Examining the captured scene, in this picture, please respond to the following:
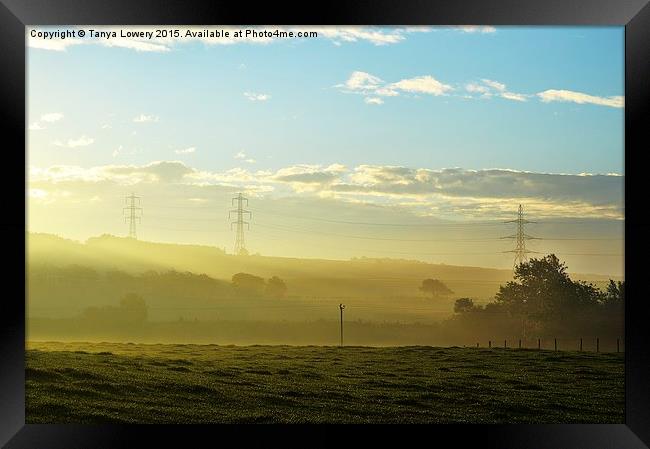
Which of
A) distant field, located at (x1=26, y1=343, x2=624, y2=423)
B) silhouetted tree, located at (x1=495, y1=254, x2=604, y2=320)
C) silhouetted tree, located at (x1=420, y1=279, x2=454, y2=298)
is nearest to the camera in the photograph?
distant field, located at (x1=26, y1=343, x2=624, y2=423)

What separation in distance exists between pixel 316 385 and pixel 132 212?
5254 mm

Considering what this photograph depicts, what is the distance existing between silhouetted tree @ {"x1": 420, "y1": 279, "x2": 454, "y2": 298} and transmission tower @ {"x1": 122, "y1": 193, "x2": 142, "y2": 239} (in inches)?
255

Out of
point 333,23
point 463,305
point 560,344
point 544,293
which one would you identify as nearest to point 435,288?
point 463,305

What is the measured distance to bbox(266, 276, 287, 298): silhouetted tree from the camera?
50.8ft

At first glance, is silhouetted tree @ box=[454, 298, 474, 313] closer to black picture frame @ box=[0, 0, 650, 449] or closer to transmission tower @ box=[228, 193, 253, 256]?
transmission tower @ box=[228, 193, 253, 256]

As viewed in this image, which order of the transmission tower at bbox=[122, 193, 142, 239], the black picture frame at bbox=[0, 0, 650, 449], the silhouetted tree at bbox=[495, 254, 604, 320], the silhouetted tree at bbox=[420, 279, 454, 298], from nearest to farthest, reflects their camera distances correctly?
the black picture frame at bbox=[0, 0, 650, 449], the transmission tower at bbox=[122, 193, 142, 239], the silhouetted tree at bbox=[420, 279, 454, 298], the silhouetted tree at bbox=[495, 254, 604, 320]

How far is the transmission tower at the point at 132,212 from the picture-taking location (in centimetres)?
1267

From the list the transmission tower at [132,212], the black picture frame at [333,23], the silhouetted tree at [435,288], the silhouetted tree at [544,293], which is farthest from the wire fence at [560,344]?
the black picture frame at [333,23]

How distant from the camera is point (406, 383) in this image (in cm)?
1409

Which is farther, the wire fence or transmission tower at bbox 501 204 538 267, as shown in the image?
the wire fence

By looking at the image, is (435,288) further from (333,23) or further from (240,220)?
(333,23)

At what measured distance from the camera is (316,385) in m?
13.8

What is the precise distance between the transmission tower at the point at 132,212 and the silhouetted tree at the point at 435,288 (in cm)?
647

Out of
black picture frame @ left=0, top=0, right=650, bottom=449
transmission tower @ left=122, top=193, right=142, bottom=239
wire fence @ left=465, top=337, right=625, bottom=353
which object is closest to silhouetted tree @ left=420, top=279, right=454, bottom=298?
wire fence @ left=465, top=337, right=625, bottom=353
